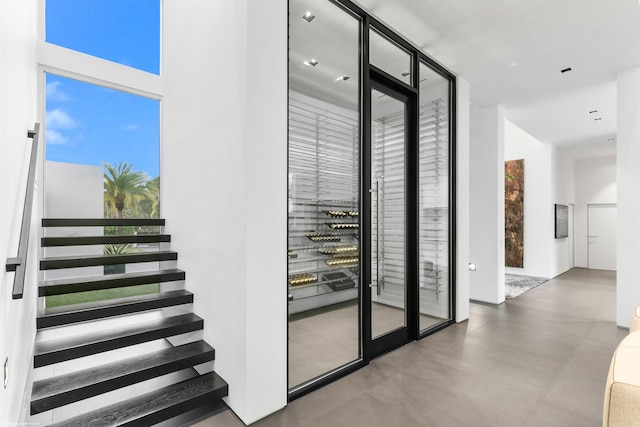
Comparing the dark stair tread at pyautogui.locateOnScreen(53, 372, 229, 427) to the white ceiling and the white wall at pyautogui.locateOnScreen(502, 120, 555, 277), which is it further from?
the white wall at pyautogui.locateOnScreen(502, 120, 555, 277)

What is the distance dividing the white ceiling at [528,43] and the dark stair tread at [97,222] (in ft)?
10.3

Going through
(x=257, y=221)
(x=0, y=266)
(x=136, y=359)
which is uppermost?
(x=257, y=221)

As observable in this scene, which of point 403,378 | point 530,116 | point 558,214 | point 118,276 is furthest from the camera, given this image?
point 558,214

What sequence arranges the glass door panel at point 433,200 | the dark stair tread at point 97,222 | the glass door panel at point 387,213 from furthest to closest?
the glass door panel at point 433,200 < the glass door panel at point 387,213 < the dark stair tread at point 97,222

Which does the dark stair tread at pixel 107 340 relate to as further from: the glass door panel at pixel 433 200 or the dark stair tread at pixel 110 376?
the glass door panel at pixel 433 200

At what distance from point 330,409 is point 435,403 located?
2.49 feet

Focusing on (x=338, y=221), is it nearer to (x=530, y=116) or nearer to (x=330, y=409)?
(x=330, y=409)

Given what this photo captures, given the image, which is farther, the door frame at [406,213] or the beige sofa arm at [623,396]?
the door frame at [406,213]

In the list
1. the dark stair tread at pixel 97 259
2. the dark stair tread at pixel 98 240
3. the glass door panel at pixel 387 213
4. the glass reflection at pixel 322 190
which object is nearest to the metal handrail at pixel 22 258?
the dark stair tread at pixel 97 259

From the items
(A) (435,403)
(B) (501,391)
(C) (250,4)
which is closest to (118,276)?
(C) (250,4)

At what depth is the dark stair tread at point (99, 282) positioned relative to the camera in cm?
260

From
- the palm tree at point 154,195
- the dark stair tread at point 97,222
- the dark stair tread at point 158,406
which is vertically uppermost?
the palm tree at point 154,195

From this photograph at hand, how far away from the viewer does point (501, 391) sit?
8.43 ft

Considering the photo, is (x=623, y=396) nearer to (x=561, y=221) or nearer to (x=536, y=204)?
(x=536, y=204)
